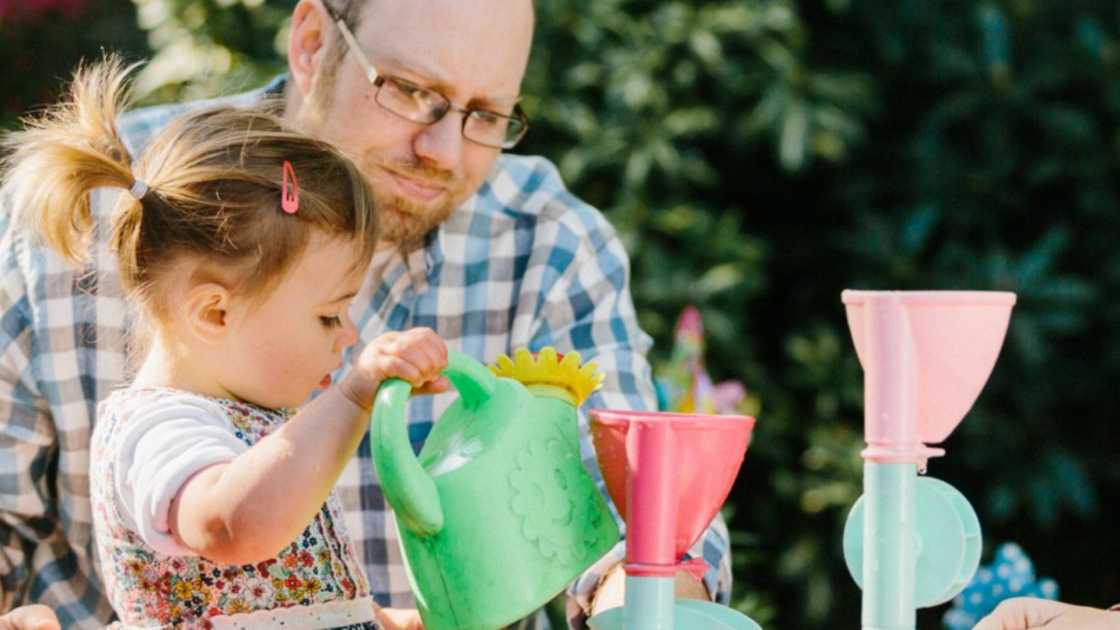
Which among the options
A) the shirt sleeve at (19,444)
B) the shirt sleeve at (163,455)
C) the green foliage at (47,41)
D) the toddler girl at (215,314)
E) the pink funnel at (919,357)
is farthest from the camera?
the green foliage at (47,41)

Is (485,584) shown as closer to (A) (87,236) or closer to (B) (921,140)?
(A) (87,236)

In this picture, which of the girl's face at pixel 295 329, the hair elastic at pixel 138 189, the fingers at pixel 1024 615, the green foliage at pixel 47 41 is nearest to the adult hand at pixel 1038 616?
the fingers at pixel 1024 615

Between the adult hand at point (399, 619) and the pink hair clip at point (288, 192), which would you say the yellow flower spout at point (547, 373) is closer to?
the pink hair clip at point (288, 192)

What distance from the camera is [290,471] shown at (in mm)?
1236

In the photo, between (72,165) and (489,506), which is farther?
(72,165)

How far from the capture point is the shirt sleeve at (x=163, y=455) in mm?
1280

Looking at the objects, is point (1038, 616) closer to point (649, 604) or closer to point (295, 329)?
point (649, 604)

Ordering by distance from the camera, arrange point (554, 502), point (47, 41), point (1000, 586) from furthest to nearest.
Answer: point (47, 41)
point (1000, 586)
point (554, 502)

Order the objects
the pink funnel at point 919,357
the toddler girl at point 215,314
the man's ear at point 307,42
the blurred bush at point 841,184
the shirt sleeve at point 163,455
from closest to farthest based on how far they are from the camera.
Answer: the pink funnel at point 919,357, the shirt sleeve at point 163,455, the toddler girl at point 215,314, the man's ear at point 307,42, the blurred bush at point 841,184

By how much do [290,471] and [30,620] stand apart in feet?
1.61

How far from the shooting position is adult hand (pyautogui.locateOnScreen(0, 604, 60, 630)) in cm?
156

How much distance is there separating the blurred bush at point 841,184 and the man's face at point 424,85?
1320 mm

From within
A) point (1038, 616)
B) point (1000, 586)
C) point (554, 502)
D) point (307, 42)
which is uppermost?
point (307, 42)

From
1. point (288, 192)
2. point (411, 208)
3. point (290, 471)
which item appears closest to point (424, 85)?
point (411, 208)
